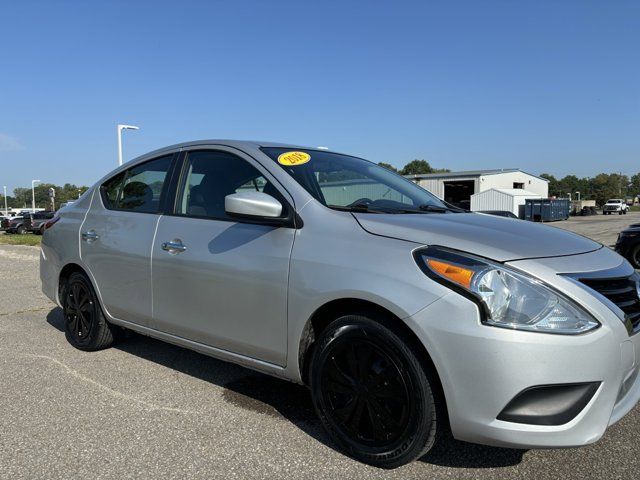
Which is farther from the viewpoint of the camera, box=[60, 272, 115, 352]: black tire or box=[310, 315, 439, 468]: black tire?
box=[60, 272, 115, 352]: black tire

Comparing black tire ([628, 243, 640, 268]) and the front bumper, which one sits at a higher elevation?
the front bumper

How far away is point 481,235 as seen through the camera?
7.89 feet

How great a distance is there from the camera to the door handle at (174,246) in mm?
3232

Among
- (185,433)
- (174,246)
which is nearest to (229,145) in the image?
(174,246)

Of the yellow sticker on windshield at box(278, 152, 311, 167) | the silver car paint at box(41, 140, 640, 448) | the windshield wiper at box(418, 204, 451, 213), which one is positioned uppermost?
the yellow sticker on windshield at box(278, 152, 311, 167)

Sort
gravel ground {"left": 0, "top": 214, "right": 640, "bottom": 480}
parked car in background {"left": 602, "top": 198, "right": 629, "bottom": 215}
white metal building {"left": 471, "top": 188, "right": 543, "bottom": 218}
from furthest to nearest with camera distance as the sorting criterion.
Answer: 1. parked car in background {"left": 602, "top": 198, "right": 629, "bottom": 215}
2. white metal building {"left": 471, "top": 188, "right": 543, "bottom": 218}
3. gravel ground {"left": 0, "top": 214, "right": 640, "bottom": 480}

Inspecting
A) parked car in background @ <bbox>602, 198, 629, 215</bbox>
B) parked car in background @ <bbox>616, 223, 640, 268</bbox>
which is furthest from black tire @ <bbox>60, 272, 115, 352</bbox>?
parked car in background @ <bbox>602, 198, 629, 215</bbox>

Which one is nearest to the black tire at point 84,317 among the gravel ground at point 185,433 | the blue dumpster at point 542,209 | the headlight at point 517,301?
the gravel ground at point 185,433

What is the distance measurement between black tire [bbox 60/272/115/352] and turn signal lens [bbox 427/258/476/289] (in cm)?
297

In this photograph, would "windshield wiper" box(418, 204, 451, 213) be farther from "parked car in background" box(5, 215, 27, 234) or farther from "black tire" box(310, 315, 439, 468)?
"parked car in background" box(5, 215, 27, 234)

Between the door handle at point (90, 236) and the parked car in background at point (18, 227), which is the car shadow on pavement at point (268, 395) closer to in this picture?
the door handle at point (90, 236)

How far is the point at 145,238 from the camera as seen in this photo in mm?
3541

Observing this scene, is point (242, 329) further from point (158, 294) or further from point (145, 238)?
point (145, 238)

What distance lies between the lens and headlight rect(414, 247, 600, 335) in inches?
80.0
